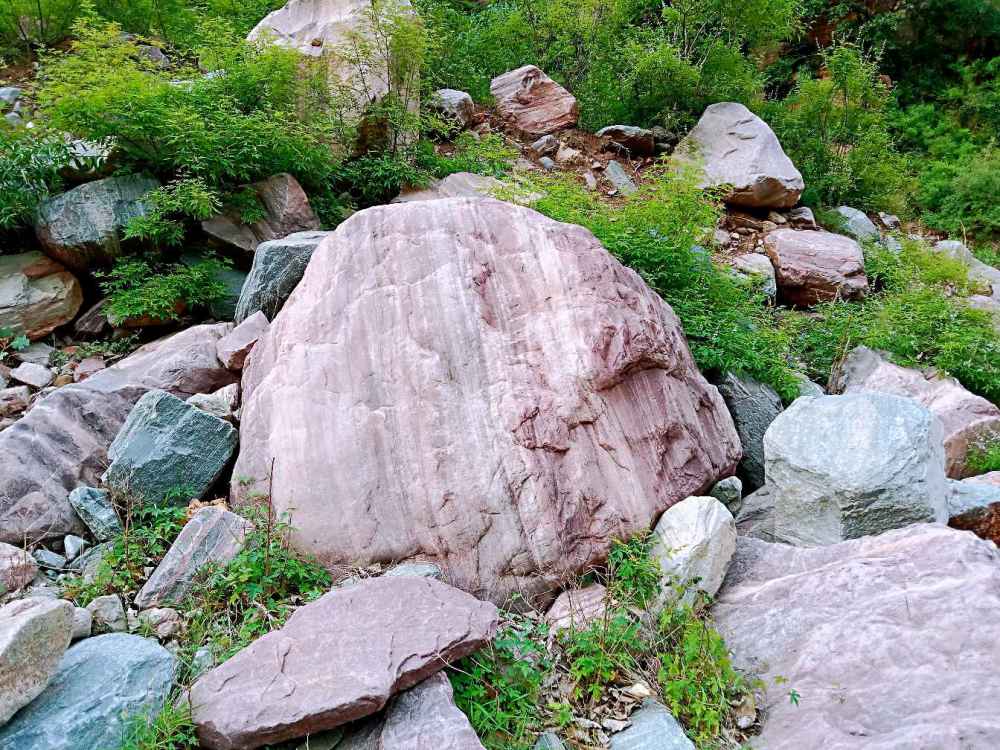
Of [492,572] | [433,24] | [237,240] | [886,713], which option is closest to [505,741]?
[492,572]

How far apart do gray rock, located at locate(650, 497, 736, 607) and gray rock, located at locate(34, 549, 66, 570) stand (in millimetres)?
3105

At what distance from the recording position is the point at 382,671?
2799mm

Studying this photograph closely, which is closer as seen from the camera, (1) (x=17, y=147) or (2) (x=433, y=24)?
(1) (x=17, y=147)

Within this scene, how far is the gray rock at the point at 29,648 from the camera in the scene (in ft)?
8.16

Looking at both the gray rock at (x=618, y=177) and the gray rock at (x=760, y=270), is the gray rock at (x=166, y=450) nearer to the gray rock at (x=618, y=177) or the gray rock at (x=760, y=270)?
the gray rock at (x=760, y=270)

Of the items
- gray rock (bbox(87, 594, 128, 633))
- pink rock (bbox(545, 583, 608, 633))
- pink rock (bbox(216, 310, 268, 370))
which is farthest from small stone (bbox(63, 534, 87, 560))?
pink rock (bbox(545, 583, 608, 633))

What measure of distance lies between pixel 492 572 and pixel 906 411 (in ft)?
8.51

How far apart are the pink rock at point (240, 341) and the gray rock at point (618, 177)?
17.9 ft

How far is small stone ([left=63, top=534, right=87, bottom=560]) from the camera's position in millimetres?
3697

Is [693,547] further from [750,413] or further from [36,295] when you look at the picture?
[36,295]

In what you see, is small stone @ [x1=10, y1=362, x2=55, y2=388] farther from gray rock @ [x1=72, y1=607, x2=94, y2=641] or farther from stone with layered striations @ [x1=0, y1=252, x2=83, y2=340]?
gray rock @ [x1=72, y1=607, x2=94, y2=641]

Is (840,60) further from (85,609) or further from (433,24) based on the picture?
(85,609)

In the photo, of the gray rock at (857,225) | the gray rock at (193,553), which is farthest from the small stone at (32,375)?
the gray rock at (857,225)

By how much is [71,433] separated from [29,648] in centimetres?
189
